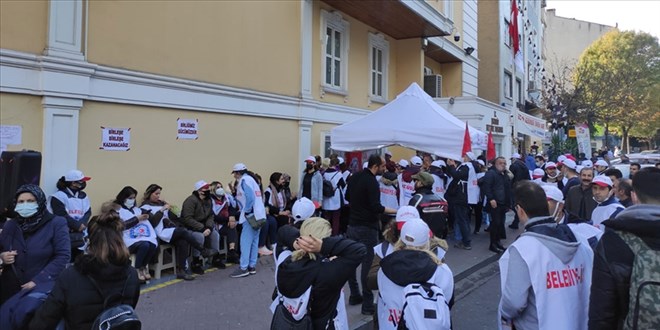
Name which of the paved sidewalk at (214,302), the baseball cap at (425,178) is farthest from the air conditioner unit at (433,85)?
the baseball cap at (425,178)

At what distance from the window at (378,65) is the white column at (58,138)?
9.15m

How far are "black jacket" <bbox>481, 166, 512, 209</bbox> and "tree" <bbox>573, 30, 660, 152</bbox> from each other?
847 inches

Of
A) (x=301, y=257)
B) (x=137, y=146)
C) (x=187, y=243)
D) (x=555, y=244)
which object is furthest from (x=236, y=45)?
(x=555, y=244)

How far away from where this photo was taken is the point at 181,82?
788 centimetres

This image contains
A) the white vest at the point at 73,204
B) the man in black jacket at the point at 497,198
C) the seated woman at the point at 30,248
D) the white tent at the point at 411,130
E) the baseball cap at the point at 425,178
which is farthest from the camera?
the man in black jacket at the point at 497,198

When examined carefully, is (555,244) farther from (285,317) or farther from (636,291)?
(285,317)

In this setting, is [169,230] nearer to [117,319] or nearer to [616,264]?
[117,319]

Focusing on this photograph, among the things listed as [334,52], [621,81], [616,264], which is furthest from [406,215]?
[621,81]

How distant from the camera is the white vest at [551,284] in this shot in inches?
110

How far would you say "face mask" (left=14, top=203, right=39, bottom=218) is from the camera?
144 inches

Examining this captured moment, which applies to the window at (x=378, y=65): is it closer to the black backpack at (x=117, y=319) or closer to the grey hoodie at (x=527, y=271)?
the grey hoodie at (x=527, y=271)

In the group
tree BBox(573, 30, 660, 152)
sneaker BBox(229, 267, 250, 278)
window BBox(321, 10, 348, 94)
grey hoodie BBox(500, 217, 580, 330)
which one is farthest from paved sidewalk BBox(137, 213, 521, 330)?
tree BBox(573, 30, 660, 152)

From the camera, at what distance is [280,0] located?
403 inches

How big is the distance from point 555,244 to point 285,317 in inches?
71.0
